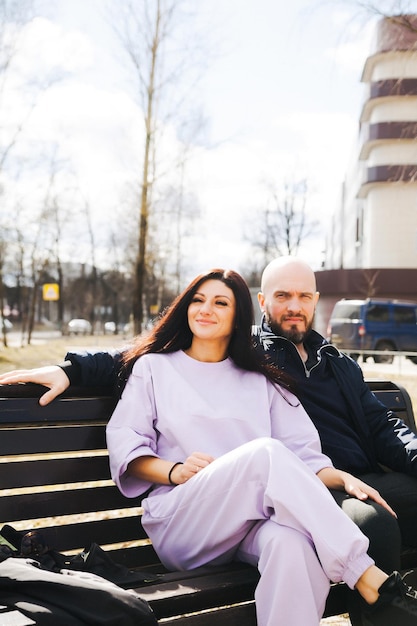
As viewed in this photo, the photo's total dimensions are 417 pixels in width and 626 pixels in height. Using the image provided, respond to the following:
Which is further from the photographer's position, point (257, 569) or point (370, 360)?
point (370, 360)

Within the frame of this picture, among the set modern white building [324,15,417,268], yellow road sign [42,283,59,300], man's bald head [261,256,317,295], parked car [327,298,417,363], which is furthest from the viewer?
modern white building [324,15,417,268]

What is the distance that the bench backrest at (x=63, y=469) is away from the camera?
2773 mm

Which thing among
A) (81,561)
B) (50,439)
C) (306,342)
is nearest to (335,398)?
(306,342)

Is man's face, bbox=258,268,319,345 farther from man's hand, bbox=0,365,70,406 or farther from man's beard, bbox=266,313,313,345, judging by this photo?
man's hand, bbox=0,365,70,406

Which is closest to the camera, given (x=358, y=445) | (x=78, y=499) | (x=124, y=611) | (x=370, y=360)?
(x=124, y=611)

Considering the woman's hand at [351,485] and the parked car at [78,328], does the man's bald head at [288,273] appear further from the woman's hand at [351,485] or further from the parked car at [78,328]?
the parked car at [78,328]

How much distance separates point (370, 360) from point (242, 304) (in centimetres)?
2048

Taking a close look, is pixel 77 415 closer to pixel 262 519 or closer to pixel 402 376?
pixel 262 519

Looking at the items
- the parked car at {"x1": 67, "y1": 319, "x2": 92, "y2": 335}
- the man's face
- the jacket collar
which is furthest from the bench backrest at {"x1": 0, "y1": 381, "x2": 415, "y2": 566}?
the parked car at {"x1": 67, "y1": 319, "x2": 92, "y2": 335}

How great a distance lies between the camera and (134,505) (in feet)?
9.99

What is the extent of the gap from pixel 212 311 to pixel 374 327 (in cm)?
1976

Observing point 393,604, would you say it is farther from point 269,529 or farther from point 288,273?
point 288,273

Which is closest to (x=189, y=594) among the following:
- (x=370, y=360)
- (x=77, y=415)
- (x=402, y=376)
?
(x=77, y=415)

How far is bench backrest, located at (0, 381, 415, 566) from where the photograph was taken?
9.10 feet
